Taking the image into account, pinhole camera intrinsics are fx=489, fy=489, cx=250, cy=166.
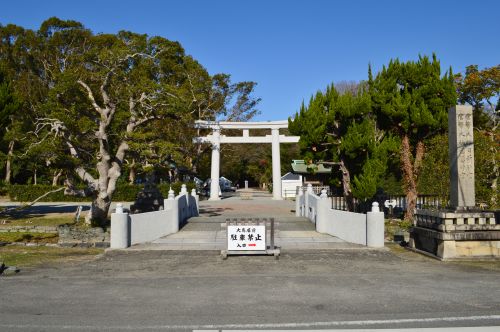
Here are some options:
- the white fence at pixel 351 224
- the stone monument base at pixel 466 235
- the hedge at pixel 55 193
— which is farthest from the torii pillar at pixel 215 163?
the stone monument base at pixel 466 235

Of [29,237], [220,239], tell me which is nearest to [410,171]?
[220,239]

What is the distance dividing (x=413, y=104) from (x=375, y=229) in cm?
843

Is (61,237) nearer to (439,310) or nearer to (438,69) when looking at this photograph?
(439,310)

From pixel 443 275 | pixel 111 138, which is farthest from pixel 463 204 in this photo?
pixel 111 138

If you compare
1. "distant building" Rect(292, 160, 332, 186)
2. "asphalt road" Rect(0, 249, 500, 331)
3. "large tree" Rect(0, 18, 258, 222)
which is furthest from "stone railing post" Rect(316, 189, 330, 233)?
"distant building" Rect(292, 160, 332, 186)

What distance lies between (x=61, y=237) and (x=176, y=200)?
460 centimetres

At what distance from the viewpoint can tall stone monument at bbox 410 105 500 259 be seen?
12.9 metres

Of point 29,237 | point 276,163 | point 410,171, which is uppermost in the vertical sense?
point 276,163

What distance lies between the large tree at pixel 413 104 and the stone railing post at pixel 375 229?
6.89 meters

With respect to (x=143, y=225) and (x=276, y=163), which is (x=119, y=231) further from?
(x=276, y=163)

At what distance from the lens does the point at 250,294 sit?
350 inches

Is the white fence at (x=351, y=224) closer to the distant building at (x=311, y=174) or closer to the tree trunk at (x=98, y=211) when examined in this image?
the tree trunk at (x=98, y=211)

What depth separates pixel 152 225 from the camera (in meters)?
16.5

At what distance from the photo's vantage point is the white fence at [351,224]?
14891mm
